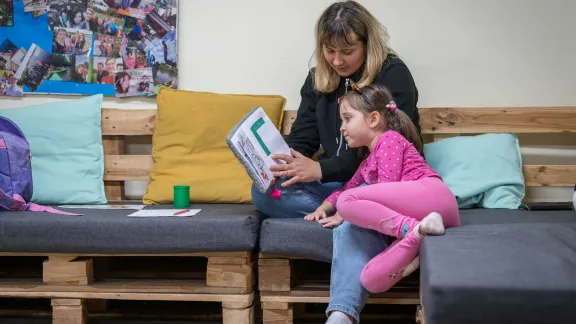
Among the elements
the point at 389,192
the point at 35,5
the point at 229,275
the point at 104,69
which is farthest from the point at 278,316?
the point at 35,5

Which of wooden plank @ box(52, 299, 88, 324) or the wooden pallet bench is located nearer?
wooden plank @ box(52, 299, 88, 324)

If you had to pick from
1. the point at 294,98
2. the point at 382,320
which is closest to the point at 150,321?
the point at 382,320

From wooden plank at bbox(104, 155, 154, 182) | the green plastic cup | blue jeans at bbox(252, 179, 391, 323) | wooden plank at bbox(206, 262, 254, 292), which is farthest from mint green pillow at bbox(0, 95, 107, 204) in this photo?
blue jeans at bbox(252, 179, 391, 323)

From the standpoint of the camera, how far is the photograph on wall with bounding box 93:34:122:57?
8.48 ft

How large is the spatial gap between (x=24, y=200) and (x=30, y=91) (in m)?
0.64

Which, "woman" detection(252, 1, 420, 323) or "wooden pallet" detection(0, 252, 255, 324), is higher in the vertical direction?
"woman" detection(252, 1, 420, 323)

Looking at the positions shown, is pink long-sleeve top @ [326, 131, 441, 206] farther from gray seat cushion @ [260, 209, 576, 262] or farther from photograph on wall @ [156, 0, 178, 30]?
photograph on wall @ [156, 0, 178, 30]

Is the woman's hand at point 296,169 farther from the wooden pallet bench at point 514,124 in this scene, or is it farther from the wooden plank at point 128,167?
the wooden plank at point 128,167

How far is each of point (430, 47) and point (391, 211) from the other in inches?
40.6

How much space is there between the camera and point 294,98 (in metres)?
2.55

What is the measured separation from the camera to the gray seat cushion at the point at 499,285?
1.23 metres

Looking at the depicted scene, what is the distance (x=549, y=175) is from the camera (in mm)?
2377

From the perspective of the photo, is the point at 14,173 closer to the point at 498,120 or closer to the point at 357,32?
the point at 357,32

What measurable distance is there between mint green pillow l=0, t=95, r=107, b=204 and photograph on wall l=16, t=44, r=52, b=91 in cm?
16
